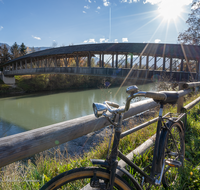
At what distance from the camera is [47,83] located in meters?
33.1

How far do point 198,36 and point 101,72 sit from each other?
1539cm

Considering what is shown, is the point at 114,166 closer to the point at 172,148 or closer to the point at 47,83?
the point at 172,148

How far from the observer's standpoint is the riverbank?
1199 inches

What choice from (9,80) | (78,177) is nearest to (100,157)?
(78,177)

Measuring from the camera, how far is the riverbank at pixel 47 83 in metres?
30.4

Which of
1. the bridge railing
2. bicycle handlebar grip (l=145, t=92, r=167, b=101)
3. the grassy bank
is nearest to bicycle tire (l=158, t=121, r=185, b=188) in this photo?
the grassy bank

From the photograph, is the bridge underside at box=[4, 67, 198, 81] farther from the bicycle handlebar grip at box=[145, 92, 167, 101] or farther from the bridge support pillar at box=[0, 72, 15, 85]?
the bridge support pillar at box=[0, 72, 15, 85]

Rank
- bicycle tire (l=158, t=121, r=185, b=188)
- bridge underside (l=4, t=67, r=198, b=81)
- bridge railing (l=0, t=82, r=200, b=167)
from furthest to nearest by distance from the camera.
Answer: bridge underside (l=4, t=67, r=198, b=81) < bicycle tire (l=158, t=121, r=185, b=188) < bridge railing (l=0, t=82, r=200, b=167)

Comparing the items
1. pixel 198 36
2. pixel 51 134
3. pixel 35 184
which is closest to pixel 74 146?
pixel 35 184

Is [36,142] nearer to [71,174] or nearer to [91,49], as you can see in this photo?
[71,174]

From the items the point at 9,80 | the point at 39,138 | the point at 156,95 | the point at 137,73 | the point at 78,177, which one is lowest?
the point at 9,80

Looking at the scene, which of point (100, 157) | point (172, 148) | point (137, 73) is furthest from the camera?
point (137, 73)

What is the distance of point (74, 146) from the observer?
758 centimetres

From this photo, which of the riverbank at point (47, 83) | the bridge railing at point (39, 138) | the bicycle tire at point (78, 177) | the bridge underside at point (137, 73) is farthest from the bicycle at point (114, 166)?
the riverbank at point (47, 83)
